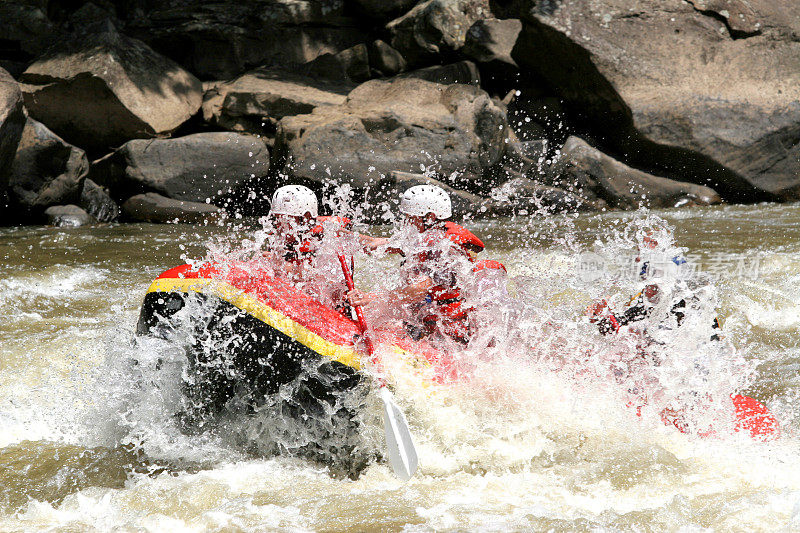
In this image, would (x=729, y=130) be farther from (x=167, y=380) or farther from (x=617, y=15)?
(x=167, y=380)

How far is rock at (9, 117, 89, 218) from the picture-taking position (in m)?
8.79

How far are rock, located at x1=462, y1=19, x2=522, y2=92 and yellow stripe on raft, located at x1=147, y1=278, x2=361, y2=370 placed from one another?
27.7 feet

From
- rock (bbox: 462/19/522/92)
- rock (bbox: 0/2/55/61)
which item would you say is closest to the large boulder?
rock (bbox: 462/19/522/92)

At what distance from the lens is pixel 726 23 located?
392 inches

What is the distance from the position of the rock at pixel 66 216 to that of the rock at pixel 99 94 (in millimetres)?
1388

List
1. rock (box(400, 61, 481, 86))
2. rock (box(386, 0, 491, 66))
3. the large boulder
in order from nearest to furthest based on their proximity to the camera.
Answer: the large boulder
rock (box(400, 61, 481, 86))
rock (box(386, 0, 491, 66))

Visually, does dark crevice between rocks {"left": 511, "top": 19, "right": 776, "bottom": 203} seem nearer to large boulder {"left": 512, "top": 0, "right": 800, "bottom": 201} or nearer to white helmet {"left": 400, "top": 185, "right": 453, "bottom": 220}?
large boulder {"left": 512, "top": 0, "right": 800, "bottom": 201}

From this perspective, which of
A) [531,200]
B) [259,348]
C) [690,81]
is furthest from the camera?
[690,81]

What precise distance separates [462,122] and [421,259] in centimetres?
555

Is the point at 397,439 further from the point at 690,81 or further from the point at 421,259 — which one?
the point at 690,81

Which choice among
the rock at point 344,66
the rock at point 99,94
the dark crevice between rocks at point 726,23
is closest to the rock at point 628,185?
the dark crevice between rocks at point 726,23

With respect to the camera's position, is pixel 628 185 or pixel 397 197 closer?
pixel 397 197

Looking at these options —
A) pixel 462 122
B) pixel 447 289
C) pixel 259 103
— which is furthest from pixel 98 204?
pixel 447 289

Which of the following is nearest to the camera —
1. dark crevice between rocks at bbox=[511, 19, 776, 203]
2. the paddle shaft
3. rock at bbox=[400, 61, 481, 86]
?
the paddle shaft
